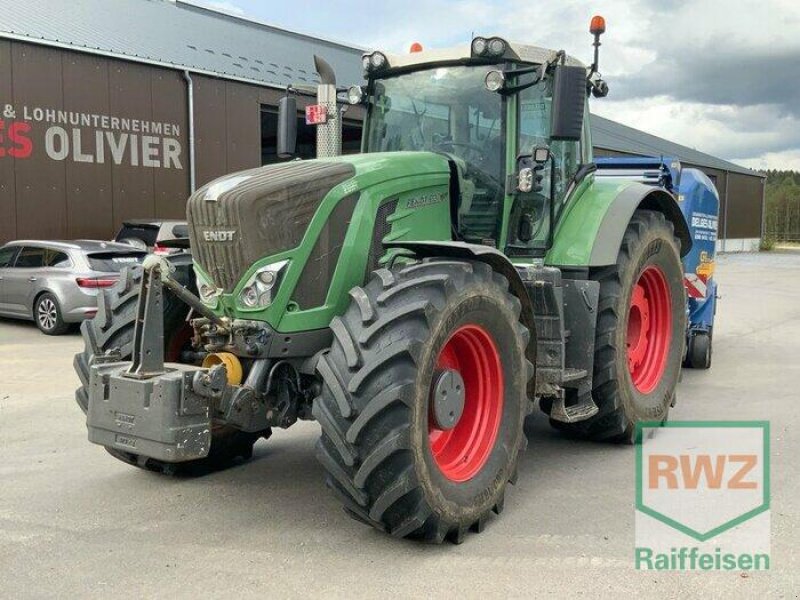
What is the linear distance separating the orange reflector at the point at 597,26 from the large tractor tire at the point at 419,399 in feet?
7.22

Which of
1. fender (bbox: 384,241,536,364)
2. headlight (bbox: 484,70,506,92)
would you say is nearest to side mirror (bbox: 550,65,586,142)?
headlight (bbox: 484,70,506,92)

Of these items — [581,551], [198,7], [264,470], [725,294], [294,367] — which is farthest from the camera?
[198,7]

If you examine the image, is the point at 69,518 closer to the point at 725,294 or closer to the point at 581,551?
the point at 581,551

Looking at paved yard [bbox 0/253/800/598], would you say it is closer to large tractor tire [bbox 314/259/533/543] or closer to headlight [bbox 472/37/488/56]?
large tractor tire [bbox 314/259/533/543]

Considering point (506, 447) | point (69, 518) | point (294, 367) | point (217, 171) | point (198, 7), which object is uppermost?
point (198, 7)

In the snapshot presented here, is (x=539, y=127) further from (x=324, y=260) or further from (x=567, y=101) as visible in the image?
(x=324, y=260)

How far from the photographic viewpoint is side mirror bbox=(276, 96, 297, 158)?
5703mm

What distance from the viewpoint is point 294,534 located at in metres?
4.17

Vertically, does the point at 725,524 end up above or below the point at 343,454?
below

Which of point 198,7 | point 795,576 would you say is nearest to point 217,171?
point 198,7

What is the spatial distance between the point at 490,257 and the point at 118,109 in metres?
13.9

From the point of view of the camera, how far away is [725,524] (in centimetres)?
425

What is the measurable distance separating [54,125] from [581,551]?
14416mm

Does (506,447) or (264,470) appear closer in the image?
(506,447)
